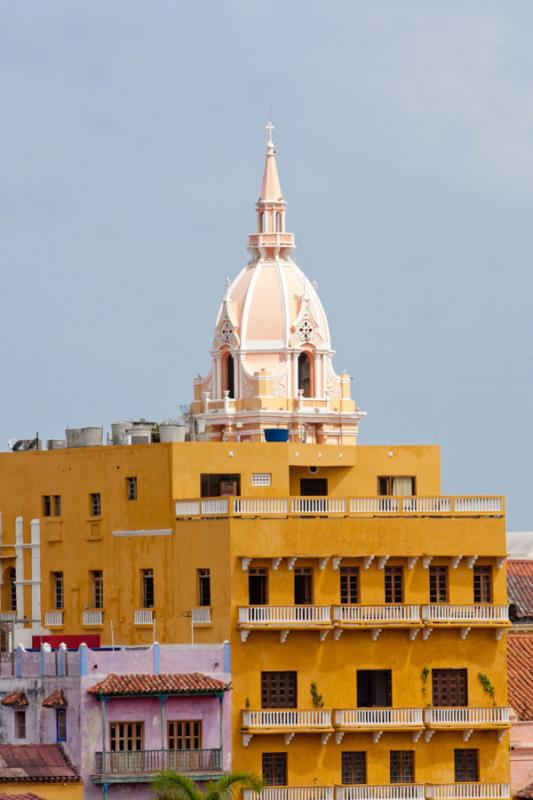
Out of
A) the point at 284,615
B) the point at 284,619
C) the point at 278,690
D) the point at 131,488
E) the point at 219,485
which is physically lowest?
the point at 278,690

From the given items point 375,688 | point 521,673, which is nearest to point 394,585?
point 375,688

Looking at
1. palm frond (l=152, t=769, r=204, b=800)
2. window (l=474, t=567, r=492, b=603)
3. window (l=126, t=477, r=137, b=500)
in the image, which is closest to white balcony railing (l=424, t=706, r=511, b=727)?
window (l=474, t=567, r=492, b=603)

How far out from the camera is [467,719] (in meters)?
111

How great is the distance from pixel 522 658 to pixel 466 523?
1048 centimetres

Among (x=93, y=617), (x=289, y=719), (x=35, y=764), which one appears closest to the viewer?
(x=35, y=764)

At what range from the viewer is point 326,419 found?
506 feet

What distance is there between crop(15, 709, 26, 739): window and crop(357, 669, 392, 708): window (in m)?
11.3

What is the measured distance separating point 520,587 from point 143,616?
27.1m

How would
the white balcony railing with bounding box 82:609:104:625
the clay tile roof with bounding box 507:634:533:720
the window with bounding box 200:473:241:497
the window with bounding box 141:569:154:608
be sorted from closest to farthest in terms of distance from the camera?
the window with bounding box 141:569:154:608, the window with bounding box 200:473:241:497, the white balcony railing with bounding box 82:609:104:625, the clay tile roof with bounding box 507:634:533:720

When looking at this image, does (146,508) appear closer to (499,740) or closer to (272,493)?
→ (272,493)

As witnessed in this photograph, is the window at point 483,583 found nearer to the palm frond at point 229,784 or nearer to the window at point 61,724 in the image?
the palm frond at point 229,784

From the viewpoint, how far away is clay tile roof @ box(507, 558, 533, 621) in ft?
436

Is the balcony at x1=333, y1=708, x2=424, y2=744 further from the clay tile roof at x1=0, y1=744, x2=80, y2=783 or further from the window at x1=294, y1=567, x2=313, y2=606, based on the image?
the clay tile roof at x1=0, y1=744, x2=80, y2=783

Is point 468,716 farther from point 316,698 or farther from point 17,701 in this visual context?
point 17,701
